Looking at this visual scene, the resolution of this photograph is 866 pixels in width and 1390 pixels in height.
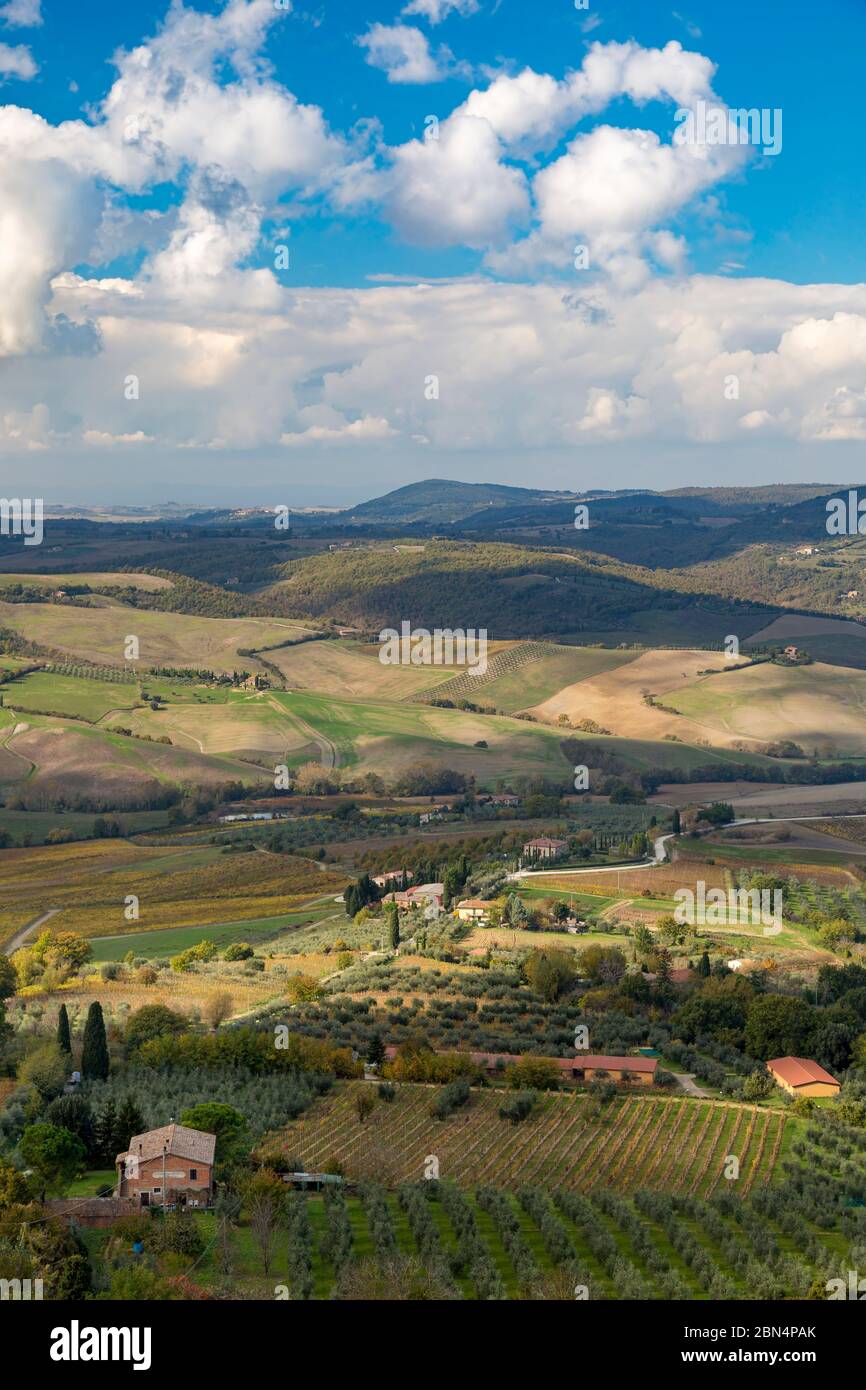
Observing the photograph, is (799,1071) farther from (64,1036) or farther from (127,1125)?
(64,1036)

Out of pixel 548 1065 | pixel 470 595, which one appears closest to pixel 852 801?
pixel 548 1065

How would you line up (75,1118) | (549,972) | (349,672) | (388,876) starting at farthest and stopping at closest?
1. (349,672)
2. (388,876)
3. (549,972)
4. (75,1118)

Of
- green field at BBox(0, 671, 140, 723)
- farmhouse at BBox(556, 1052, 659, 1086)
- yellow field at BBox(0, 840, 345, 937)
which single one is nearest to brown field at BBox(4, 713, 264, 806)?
green field at BBox(0, 671, 140, 723)

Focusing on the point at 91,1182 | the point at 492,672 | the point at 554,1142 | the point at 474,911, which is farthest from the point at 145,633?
the point at 91,1182

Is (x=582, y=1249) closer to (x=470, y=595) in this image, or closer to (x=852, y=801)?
(x=852, y=801)

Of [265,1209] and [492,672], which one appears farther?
[492,672]
